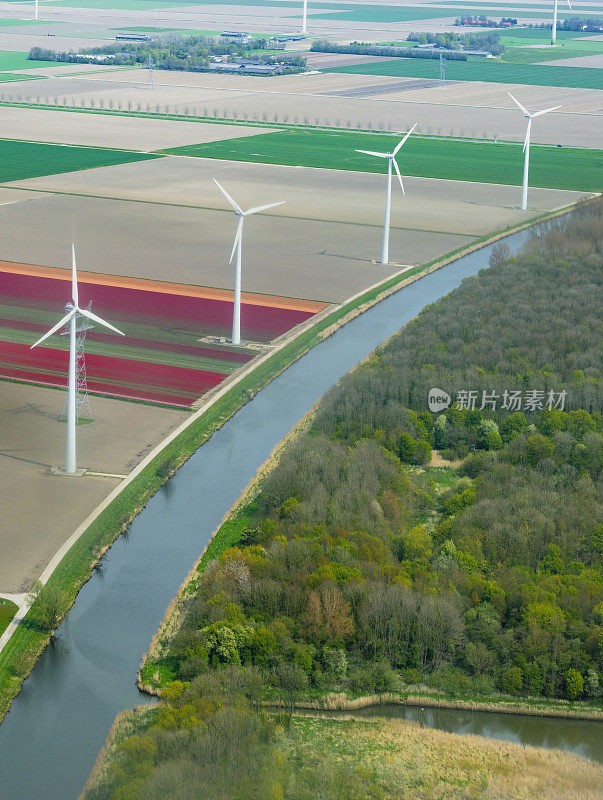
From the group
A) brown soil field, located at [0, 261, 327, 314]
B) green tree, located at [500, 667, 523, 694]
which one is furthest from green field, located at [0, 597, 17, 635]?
brown soil field, located at [0, 261, 327, 314]

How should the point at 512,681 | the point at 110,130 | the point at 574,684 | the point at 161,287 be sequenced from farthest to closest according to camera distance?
the point at 110,130 → the point at 161,287 → the point at 512,681 → the point at 574,684

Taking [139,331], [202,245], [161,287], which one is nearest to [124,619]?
[139,331]

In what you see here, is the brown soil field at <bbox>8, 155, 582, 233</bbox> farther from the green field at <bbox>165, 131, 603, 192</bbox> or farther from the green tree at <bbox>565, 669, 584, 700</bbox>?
the green tree at <bbox>565, 669, 584, 700</bbox>

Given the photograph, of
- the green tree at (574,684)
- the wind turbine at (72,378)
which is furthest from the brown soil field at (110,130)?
the green tree at (574,684)

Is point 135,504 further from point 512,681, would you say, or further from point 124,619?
point 512,681

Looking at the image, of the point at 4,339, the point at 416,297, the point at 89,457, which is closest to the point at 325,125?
the point at 416,297

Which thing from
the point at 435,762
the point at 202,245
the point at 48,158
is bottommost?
the point at 435,762

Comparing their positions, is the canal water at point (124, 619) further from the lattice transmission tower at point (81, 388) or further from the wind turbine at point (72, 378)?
the lattice transmission tower at point (81, 388)
